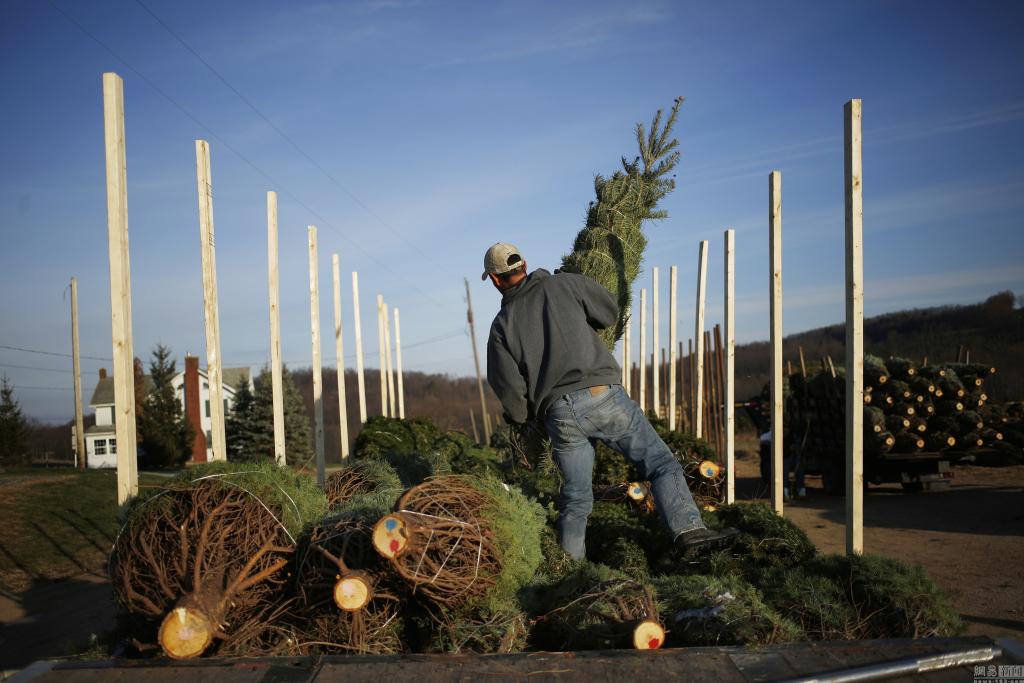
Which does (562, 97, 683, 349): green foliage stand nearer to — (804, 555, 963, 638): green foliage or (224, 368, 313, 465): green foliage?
(804, 555, 963, 638): green foliage

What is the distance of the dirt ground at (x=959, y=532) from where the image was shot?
19.4ft

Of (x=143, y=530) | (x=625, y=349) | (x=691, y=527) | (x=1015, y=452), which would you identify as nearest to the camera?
(x=143, y=530)

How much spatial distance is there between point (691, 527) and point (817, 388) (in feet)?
34.8

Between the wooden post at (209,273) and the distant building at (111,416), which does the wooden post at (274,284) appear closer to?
the wooden post at (209,273)

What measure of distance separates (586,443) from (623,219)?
108 inches

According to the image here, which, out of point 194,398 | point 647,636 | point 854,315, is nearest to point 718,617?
point 647,636

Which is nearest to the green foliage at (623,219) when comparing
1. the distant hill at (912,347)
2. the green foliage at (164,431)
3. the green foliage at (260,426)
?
the distant hill at (912,347)

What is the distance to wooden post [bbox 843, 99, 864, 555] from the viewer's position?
5.03 metres

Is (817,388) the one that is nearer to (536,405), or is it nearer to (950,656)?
(536,405)

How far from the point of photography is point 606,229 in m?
6.31

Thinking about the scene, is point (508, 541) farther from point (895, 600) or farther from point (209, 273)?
point (209, 273)

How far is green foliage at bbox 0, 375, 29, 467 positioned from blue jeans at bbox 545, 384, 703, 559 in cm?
3254

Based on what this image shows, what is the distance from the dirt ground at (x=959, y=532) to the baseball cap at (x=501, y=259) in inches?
126

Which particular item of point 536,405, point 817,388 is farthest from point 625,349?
point 536,405
